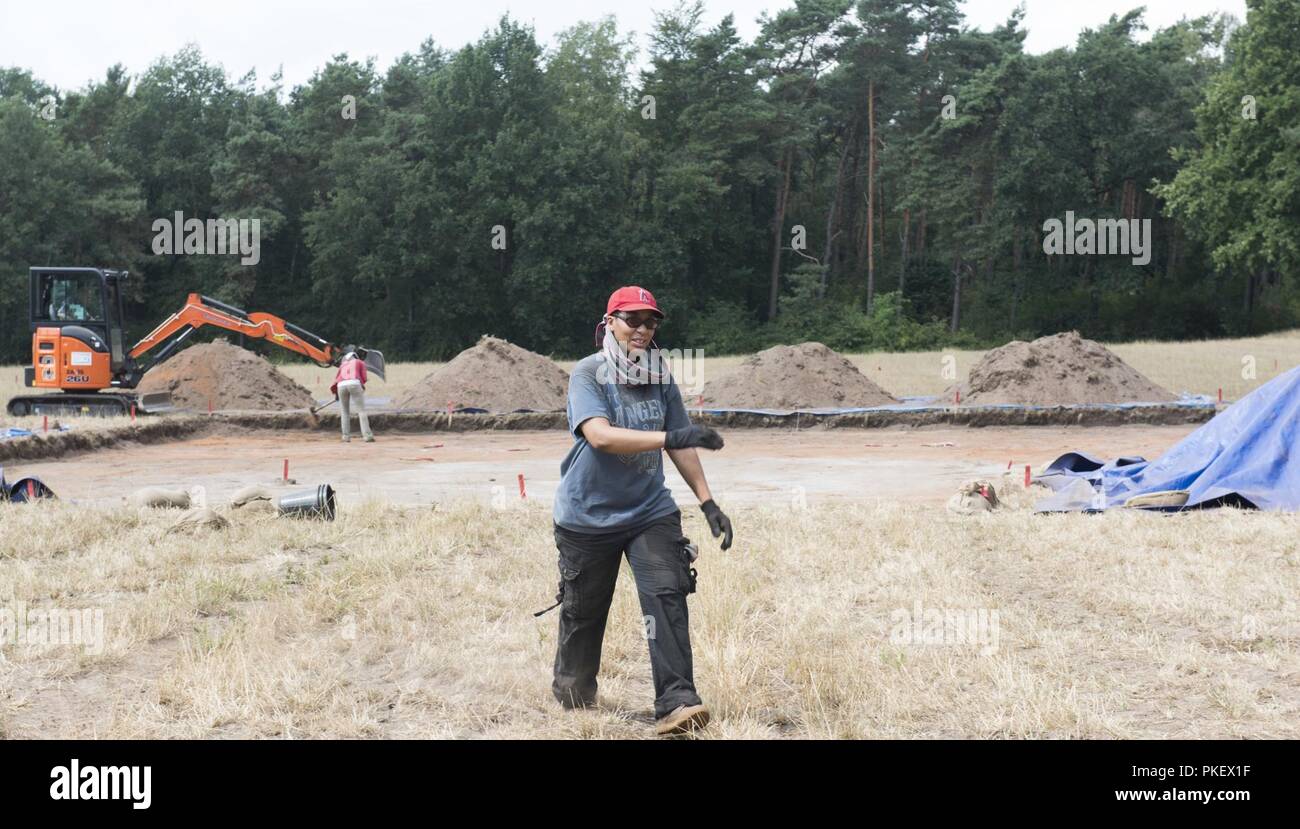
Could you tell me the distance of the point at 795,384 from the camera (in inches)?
980

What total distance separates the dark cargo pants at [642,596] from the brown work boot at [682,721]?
0.12 feet

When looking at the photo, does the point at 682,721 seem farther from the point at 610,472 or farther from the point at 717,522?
the point at 610,472

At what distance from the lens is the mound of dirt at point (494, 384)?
24547mm

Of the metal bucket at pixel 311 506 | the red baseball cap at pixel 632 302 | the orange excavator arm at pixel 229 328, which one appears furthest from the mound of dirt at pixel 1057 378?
the red baseball cap at pixel 632 302

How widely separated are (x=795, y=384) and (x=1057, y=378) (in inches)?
188

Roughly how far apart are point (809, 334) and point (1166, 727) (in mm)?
47936

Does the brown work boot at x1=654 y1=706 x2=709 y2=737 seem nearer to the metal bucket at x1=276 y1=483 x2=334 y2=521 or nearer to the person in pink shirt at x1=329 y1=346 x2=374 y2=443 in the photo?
the metal bucket at x1=276 y1=483 x2=334 y2=521

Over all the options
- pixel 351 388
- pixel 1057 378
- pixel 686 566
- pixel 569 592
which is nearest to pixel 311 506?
pixel 569 592

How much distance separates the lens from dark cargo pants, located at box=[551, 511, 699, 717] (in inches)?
214

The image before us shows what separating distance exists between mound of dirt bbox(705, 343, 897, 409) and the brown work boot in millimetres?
18918

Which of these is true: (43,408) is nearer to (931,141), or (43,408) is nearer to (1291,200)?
(1291,200)

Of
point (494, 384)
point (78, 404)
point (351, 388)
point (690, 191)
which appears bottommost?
A: point (78, 404)

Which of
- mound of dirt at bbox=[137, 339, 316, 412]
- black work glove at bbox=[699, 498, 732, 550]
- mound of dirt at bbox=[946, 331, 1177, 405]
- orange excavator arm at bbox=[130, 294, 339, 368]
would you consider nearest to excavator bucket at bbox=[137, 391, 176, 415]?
mound of dirt at bbox=[137, 339, 316, 412]
